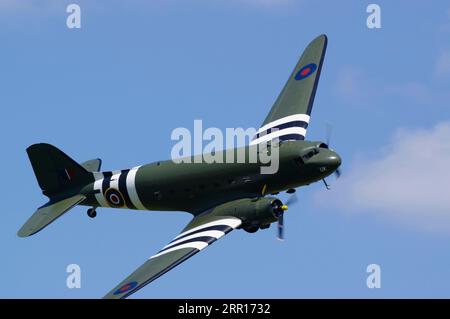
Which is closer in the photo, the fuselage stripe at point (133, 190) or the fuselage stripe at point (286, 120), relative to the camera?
the fuselage stripe at point (133, 190)

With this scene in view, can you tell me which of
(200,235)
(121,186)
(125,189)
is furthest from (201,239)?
(121,186)

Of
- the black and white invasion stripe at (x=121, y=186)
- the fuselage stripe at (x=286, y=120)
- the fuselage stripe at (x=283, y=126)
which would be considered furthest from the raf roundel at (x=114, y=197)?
the fuselage stripe at (x=286, y=120)

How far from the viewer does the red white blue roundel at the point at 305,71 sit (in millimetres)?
51719

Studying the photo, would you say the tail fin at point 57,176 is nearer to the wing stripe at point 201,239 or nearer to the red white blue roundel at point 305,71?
the wing stripe at point 201,239

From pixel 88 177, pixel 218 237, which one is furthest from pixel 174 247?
pixel 88 177

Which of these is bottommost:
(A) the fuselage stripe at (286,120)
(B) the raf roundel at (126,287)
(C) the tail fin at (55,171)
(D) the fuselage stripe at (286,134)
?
(B) the raf roundel at (126,287)

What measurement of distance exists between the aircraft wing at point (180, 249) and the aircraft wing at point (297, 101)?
6.21m

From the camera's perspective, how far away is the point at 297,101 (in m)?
50.1

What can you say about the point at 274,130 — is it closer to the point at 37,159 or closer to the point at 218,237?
the point at 218,237

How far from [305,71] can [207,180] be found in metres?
10.7

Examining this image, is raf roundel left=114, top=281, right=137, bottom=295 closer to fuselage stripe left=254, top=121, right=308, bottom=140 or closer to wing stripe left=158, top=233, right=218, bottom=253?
wing stripe left=158, top=233, right=218, bottom=253

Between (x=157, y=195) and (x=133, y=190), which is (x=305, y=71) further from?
(x=133, y=190)

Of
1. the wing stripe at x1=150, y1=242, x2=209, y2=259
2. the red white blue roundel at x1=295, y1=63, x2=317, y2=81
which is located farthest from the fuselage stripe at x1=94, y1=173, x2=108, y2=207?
the red white blue roundel at x1=295, y1=63, x2=317, y2=81

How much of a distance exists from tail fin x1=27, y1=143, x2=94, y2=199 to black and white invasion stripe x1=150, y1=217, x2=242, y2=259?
8.19 meters
